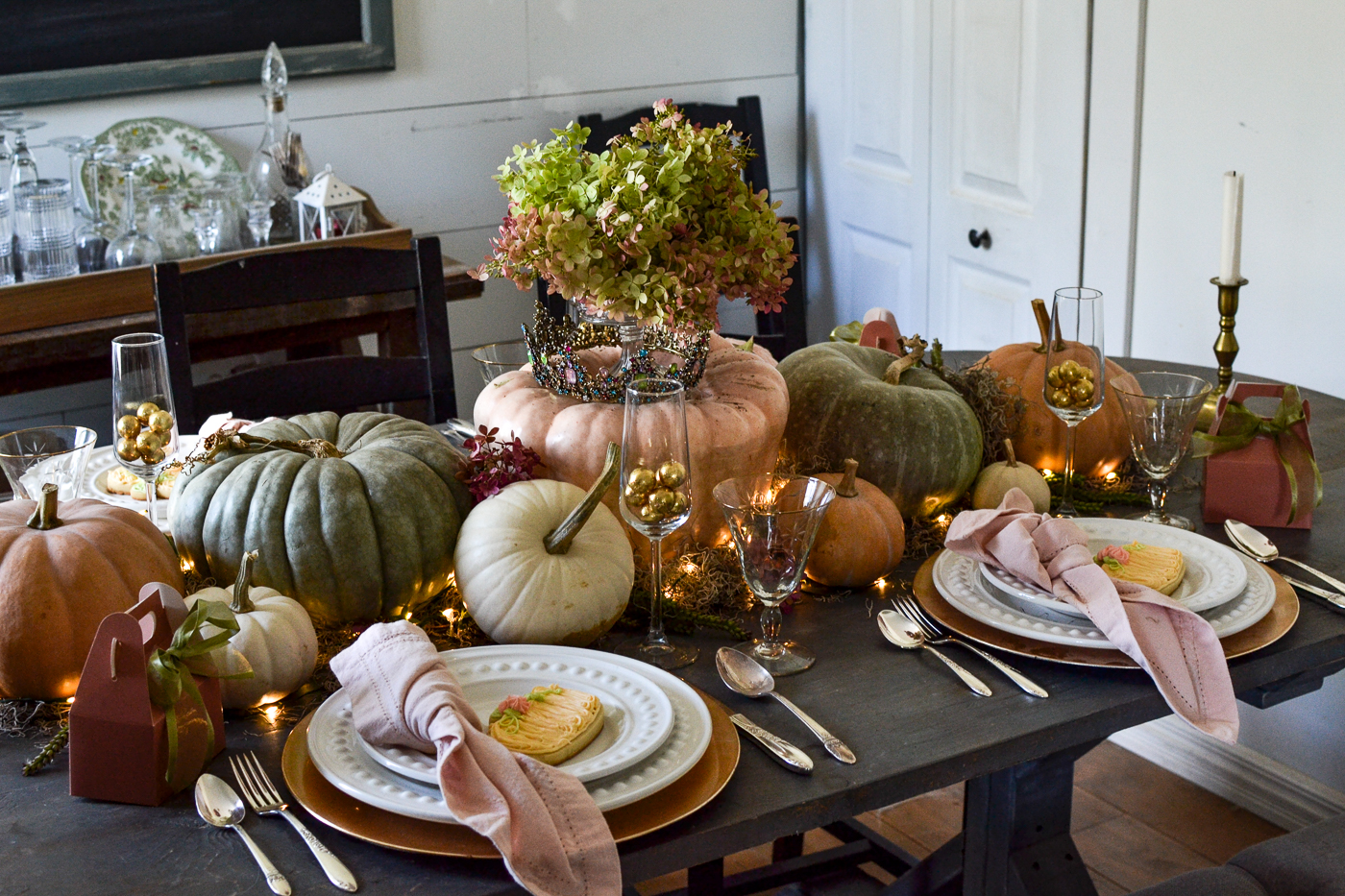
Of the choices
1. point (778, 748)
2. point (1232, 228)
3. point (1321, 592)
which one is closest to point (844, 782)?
point (778, 748)

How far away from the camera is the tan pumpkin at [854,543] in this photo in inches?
46.9

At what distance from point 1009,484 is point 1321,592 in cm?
33

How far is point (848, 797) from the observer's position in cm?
88

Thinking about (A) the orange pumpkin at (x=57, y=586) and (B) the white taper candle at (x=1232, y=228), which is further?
(B) the white taper candle at (x=1232, y=228)

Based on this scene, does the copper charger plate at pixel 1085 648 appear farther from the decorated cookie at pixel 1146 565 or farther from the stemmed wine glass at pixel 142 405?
the stemmed wine glass at pixel 142 405

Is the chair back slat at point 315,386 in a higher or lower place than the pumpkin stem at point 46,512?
lower

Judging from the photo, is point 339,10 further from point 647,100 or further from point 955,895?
point 955,895

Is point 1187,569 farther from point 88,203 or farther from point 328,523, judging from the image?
point 88,203

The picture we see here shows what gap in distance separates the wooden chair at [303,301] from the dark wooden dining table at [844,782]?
2.83ft

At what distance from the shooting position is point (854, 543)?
3.91 feet

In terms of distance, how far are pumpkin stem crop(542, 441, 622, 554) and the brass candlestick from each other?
714 mm

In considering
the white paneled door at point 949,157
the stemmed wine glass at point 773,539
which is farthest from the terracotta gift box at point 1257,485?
the white paneled door at point 949,157

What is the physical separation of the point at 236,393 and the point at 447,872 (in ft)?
3.76

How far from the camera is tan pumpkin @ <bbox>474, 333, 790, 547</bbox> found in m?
1.23
